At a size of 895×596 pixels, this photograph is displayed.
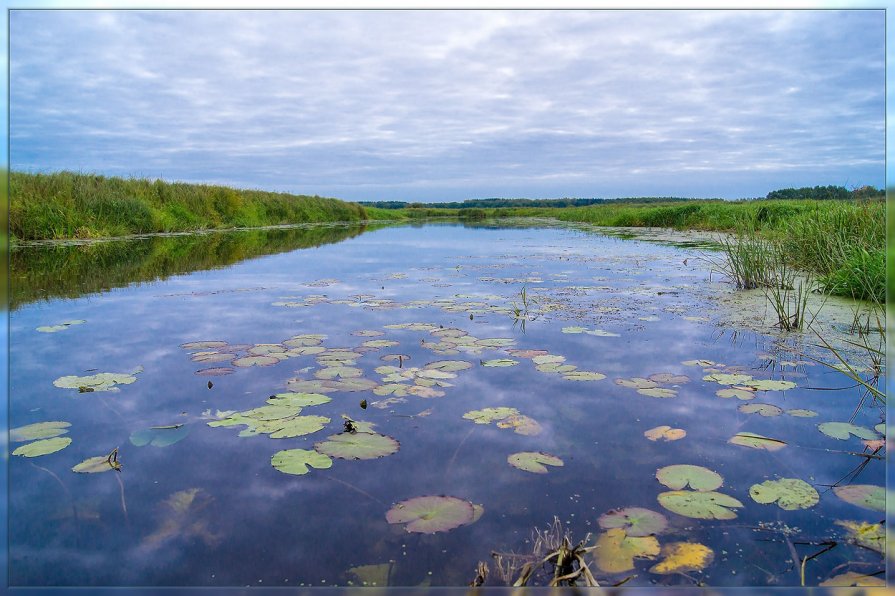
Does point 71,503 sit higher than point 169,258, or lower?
lower

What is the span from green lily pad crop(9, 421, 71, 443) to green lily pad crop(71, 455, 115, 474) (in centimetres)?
35

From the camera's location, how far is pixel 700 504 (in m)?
1.73

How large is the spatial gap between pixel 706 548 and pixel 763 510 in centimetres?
31

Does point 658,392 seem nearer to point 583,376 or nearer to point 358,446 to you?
point 583,376

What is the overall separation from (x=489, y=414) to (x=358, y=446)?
2.00ft

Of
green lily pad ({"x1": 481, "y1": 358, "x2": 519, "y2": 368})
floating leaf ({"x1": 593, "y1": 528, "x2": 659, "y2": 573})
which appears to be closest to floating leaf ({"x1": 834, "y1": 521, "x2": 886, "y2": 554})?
floating leaf ({"x1": 593, "y1": 528, "x2": 659, "y2": 573})

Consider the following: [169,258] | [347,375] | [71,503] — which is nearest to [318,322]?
[347,375]

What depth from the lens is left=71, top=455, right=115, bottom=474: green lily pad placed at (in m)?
1.98

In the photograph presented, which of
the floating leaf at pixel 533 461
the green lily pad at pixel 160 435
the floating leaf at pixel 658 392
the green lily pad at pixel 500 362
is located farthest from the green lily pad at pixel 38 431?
the floating leaf at pixel 658 392

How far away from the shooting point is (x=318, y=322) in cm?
443

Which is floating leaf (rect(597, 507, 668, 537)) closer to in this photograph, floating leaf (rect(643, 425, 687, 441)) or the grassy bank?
floating leaf (rect(643, 425, 687, 441))

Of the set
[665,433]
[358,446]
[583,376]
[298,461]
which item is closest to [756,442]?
[665,433]

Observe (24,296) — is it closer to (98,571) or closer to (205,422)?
(205,422)

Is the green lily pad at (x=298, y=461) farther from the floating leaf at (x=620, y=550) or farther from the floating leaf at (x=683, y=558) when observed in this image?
the floating leaf at (x=683, y=558)
